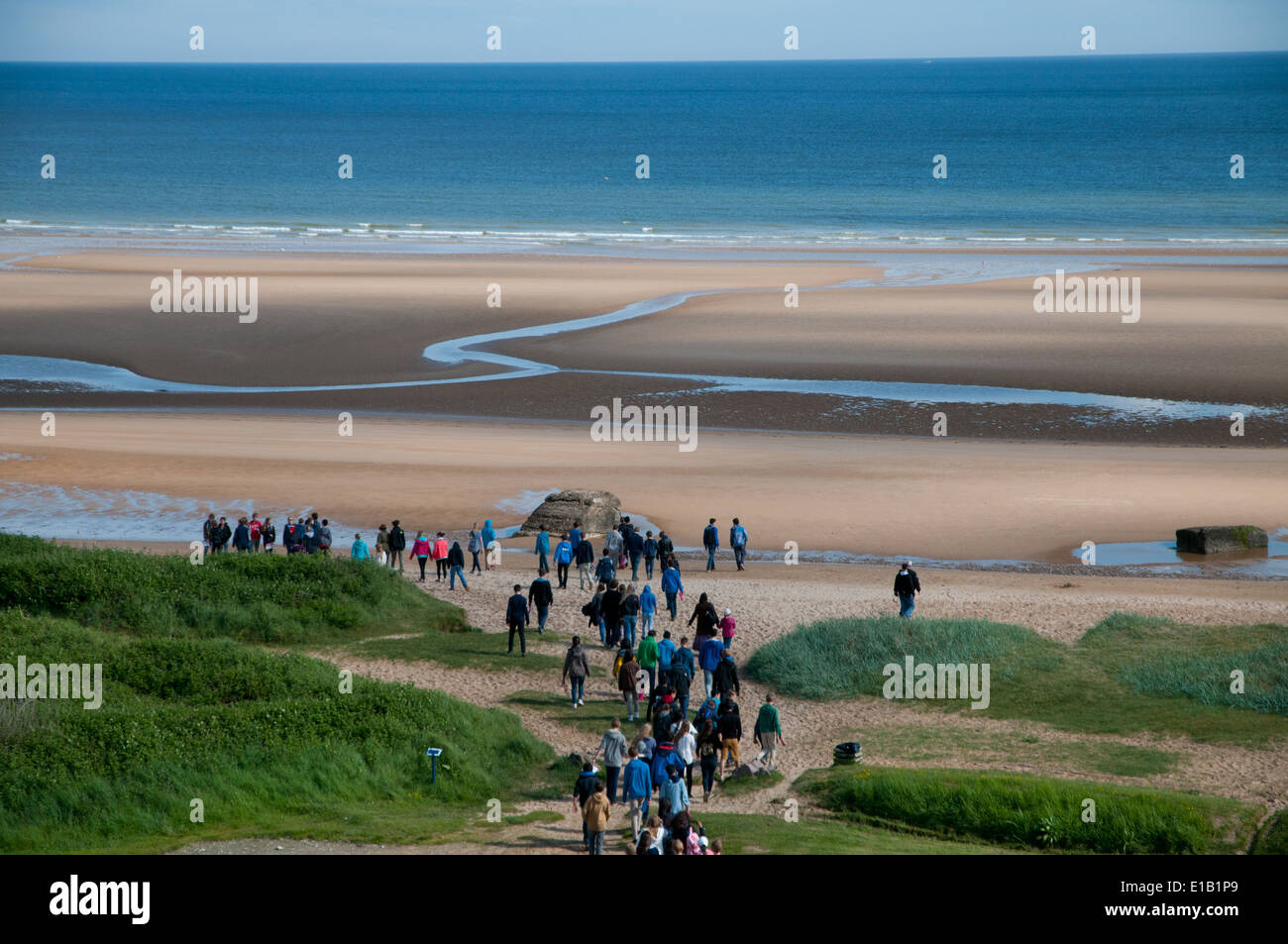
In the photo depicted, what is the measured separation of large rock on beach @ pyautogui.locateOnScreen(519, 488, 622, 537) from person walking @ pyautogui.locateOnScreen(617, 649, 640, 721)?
10.6 meters

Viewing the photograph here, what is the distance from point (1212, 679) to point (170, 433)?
3188 centimetres

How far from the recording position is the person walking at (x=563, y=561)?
27.5 metres

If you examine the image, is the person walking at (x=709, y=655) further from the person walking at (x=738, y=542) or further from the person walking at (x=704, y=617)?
the person walking at (x=738, y=542)

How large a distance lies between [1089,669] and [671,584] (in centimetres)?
780

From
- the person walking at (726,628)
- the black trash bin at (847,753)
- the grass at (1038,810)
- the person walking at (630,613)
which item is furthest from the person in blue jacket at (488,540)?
the grass at (1038,810)

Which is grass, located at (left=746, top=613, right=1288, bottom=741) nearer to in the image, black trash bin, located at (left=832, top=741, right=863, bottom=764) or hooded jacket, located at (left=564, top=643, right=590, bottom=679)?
A: black trash bin, located at (left=832, top=741, right=863, bottom=764)

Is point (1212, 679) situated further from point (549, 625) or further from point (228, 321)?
point (228, 321)

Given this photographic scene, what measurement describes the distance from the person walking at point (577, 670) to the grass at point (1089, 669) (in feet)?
11.4

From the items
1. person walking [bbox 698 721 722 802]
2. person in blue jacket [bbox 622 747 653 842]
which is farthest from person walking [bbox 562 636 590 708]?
person in blue jacket [bbox 622 747 653 842]

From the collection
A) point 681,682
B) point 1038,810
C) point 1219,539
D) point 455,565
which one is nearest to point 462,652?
point 455,565

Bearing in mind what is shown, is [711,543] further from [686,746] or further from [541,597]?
[686,746]
